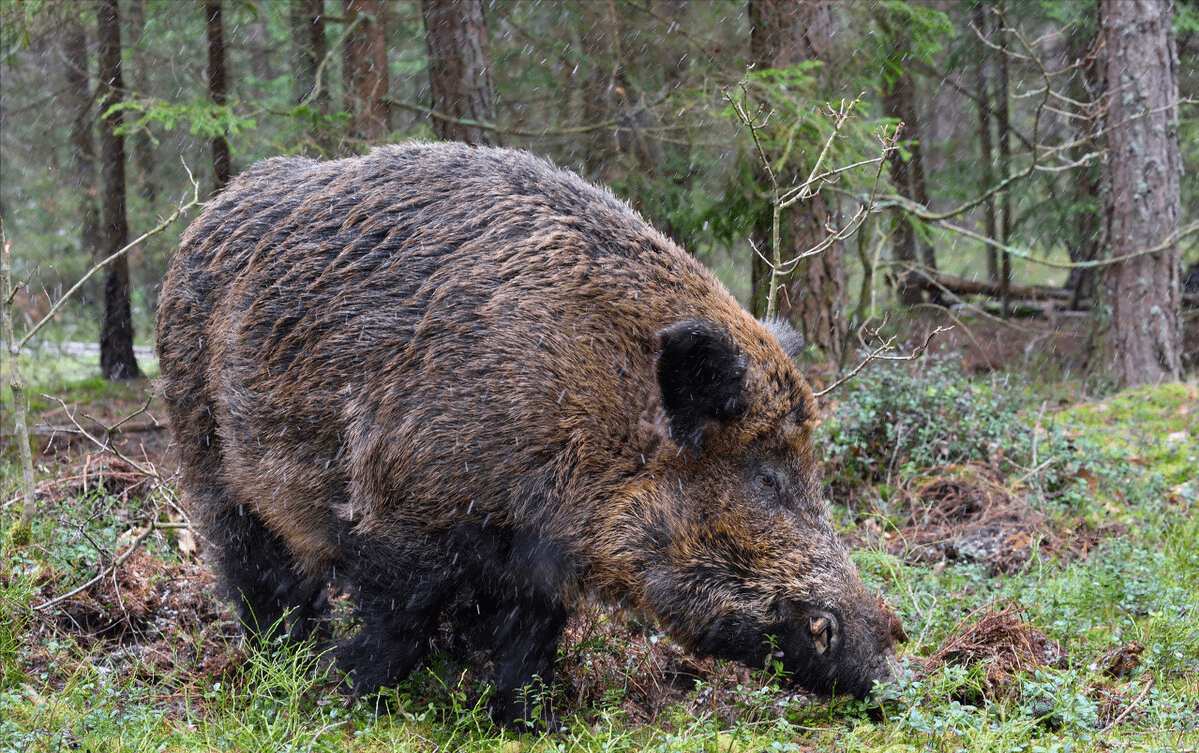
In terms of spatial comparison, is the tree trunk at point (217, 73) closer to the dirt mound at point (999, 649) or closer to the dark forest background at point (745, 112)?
the dark forest background at point (745, 112)

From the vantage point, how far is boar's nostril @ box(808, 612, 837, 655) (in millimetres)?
3639

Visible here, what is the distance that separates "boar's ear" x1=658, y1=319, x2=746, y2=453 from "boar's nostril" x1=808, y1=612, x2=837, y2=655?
0.78 metres

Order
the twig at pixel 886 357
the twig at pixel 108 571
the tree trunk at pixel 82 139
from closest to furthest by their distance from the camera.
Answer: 1. the twig at pixel 108 571
2. the twig at pixel 886 357
3. the tree trunk at pixel 82 139

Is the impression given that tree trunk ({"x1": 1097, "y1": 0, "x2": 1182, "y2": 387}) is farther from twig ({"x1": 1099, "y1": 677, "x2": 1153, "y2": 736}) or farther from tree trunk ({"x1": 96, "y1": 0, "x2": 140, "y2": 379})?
tree trunk ({"x1": 96, "y1": 0, "x2": 140, "y2": 379})

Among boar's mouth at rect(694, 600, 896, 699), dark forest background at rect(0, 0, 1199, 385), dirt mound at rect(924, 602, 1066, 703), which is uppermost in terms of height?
dark forest background at rect(0, 0, 1199, 385)

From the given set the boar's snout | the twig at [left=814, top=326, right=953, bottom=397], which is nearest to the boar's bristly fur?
the boar's snout

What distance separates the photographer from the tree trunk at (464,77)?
8.47 m

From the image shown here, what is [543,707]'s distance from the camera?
4.05 metres

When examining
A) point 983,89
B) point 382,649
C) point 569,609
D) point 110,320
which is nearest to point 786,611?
point 569,609

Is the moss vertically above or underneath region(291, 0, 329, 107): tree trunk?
underneath

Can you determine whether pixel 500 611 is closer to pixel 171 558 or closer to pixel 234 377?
pixel 234 377

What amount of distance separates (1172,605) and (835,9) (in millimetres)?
6522

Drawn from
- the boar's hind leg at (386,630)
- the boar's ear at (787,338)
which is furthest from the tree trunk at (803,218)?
the boar's hind leg at (386,630)

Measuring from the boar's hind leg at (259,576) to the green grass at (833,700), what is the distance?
0.22 m
